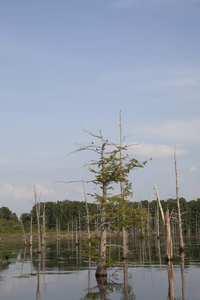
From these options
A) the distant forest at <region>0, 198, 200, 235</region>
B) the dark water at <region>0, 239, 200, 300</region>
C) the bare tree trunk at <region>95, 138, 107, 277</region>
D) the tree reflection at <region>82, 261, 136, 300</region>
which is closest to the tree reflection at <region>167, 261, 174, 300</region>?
the dark water at <region>0, 239, 200, 300</region>

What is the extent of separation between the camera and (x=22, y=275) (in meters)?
27.0

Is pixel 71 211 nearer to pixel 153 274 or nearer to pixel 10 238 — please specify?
pixel 10 238

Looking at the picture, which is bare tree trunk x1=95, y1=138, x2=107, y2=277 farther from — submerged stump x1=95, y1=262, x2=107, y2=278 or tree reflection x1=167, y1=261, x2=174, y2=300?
tree reflection x1=167, y1=261, x2=174, y2=300

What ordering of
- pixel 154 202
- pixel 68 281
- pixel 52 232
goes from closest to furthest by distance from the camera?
pixel 68 281
pixel 52 232
pixel 154 202

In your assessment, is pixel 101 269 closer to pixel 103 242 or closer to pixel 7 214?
pixel 103 242

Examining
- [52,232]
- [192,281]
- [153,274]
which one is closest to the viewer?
[192,281]

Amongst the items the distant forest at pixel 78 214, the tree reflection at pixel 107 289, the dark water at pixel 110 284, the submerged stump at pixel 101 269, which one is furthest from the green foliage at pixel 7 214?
the tree reflection at pixel 107 289

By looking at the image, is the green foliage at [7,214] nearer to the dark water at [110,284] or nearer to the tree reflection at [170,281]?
the dark water at [110,284]

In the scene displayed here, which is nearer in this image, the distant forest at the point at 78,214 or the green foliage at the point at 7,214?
the distant forest at the point at 78,214

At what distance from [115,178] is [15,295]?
9486 millimetres

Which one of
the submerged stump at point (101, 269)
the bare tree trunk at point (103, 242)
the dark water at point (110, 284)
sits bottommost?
the dark water at point (110, 284)

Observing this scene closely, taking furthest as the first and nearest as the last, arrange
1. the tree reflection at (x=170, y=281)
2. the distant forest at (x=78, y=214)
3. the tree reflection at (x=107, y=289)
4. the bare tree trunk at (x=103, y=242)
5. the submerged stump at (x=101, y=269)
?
the distant forest at (x=78, y=214)
the submerged stump at (x=101, y=269)
the bare tree trunk at (x=103, y=242)
the tree reflection at (x=107, y=289)
the tree reflection at (x=170, y=281)

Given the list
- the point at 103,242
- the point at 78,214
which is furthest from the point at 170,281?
the point at 78,214

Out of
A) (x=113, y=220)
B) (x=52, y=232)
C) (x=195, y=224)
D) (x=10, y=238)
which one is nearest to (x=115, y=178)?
(x=113, y=220)
